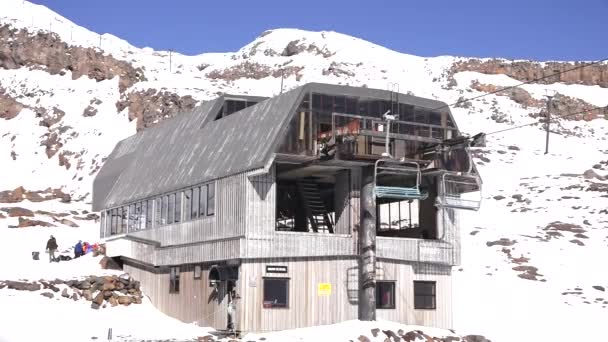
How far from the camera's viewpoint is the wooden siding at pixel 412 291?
37156 millimetres

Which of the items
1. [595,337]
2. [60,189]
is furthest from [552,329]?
[60,189]

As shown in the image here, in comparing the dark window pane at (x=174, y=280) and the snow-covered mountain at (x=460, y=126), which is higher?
the snow-covered mountain at (x=460, y=126)

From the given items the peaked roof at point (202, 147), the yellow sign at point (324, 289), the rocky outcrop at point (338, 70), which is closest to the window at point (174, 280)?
the peaked roof at point (202, 147)

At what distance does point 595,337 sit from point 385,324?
1106cm

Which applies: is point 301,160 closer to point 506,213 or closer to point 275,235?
point 275,235

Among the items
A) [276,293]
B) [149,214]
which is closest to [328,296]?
[276,293]

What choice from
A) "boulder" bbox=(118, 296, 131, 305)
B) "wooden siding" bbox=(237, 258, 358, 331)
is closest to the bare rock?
"wooden siding" bbox=(237, 258, 358, 331)

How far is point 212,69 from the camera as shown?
15125cm

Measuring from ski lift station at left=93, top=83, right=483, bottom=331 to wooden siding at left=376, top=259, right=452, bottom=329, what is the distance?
0.19ft

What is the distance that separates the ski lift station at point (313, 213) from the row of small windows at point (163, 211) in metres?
0.12

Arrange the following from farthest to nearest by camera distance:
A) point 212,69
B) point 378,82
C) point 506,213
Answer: point 212,69, point 378,82, point 506,213

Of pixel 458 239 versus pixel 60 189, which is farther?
pixel 60 189

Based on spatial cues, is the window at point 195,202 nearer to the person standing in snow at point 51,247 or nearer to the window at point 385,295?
the window at point 385,295

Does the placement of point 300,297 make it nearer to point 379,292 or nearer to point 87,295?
point 379,292
